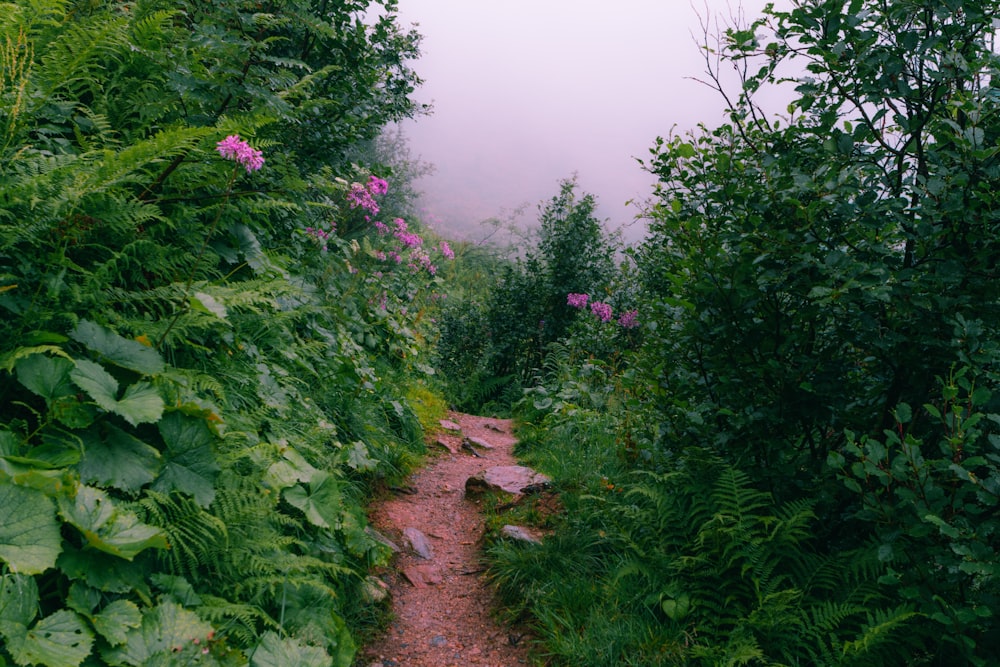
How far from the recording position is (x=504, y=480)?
14.9ft

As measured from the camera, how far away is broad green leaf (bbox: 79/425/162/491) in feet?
5.48

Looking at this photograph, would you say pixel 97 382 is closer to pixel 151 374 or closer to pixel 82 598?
pixel 151 374

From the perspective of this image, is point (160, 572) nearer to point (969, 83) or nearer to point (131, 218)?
point (131, 218)

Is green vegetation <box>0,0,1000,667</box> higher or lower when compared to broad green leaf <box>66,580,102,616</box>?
higher

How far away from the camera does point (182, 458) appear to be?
1855 mm

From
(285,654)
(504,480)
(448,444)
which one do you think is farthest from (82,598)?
(448,444)

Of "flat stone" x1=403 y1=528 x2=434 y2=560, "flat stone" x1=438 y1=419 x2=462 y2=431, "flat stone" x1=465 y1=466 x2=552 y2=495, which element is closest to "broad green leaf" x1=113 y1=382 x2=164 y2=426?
"flat stone" x1=403 y1=528 x2=434 y2=560

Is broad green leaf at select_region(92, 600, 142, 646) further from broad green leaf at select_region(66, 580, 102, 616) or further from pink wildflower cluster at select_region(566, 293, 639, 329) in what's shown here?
pink wildflower cluster at select_region(566, 293, 639, 329)

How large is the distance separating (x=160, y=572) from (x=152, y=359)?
65 cm

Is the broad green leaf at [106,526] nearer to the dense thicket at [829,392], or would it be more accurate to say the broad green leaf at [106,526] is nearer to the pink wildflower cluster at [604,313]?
the dense thicket at [829,392]

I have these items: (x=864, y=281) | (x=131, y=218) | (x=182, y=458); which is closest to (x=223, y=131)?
Answer: (x=131, y=218)

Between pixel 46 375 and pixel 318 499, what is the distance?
1.08m

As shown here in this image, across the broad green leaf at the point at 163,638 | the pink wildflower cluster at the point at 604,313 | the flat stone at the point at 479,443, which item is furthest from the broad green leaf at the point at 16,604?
the pink wildflower cluster at the point at 604,313

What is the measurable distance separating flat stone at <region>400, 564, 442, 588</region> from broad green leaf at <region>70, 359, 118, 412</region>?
81.9 inches
